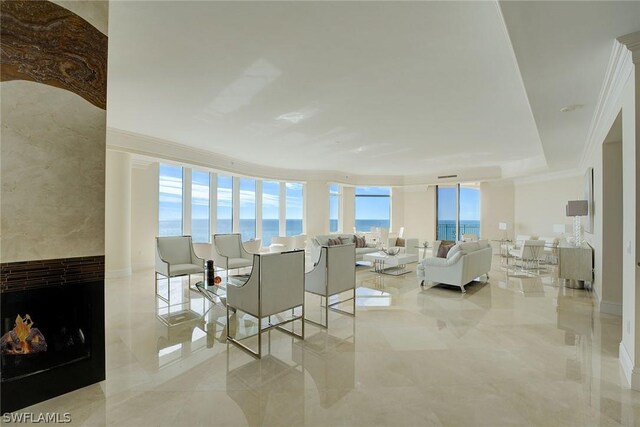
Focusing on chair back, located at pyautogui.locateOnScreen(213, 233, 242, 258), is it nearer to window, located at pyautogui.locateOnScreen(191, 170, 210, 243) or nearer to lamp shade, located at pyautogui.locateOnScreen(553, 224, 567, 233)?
window, located at pyautogui.locateOnScreen(191, 170, 210, 243)

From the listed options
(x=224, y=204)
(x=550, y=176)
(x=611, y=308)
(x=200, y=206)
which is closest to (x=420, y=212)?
(x=550, y=176)

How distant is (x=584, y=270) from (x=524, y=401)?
180 inches

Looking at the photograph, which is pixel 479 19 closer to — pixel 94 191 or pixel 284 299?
pixel 284 299

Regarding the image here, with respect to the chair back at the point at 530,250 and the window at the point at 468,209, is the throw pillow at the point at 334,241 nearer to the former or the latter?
the chair back at the point at 530,250

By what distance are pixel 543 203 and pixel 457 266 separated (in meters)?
6.31

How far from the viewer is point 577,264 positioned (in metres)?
5.35

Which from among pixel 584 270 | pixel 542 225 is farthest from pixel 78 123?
pixel 542 225

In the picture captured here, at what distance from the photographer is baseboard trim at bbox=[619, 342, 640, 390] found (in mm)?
2316

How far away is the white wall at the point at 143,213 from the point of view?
7.26 meters

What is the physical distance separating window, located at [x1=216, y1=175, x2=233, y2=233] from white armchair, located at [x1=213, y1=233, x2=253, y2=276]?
11.3 ft

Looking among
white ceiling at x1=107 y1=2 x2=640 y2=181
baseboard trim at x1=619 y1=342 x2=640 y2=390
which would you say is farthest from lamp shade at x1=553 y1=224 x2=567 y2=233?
baseboard trim at x1=619 y1=342 x2=640 y2=390

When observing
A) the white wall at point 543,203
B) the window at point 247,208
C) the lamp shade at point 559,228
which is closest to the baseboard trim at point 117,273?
the window at point 247,208

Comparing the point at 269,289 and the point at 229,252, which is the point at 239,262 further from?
the point at 269,289

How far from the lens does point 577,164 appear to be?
763 centimetres
